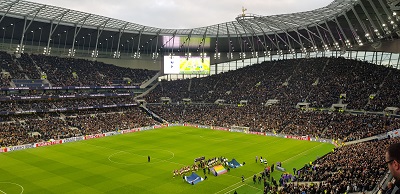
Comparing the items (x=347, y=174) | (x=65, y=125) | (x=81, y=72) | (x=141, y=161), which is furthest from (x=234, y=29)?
(x=347, y=174)

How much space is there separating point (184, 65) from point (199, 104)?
42.3 ft

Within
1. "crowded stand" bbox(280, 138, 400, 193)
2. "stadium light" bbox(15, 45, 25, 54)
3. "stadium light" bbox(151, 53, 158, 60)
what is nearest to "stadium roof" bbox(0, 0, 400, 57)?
"stadium light" bbox(151, 53, 158, 60)

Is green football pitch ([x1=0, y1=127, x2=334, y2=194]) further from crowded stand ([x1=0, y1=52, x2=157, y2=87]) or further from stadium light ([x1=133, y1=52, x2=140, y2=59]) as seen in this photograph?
stadium light ([x1=133, y1=52, x2=140, y2=59])

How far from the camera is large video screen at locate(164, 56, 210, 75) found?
9200 cm

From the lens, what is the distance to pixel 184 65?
304 ft

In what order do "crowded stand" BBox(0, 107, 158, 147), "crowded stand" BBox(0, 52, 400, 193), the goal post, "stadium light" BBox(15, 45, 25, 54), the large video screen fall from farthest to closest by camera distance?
the large video screen, "stadium light" BBox(15, 45, 25, 54), the goal post, "crowded stand" BBox(0, 52, 400, 193), "crowded stand" BBox(0, 107, 158, 147)

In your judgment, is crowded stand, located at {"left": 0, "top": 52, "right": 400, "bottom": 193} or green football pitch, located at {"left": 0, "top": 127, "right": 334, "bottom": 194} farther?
crowded stand, located at {"left": 0, "top": 52, "right": 400, "bottom": 193}

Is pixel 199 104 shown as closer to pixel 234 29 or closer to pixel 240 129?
pixel 234 29

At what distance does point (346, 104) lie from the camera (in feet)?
208

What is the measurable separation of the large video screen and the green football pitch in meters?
32.8

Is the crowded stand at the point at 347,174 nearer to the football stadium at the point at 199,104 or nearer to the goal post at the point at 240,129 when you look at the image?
the football stadium at the point at 199,104

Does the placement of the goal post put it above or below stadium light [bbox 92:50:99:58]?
below

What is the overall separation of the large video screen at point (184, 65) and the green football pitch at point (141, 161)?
32.8 meters

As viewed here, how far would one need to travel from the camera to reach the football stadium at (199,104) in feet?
111
